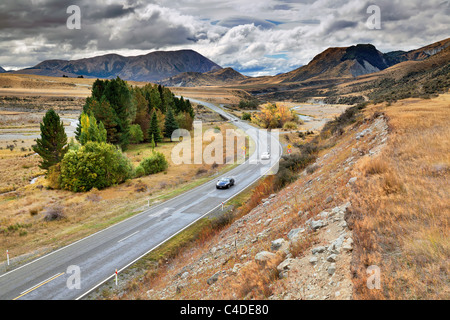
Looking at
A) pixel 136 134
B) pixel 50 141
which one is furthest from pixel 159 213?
pixel 136 134

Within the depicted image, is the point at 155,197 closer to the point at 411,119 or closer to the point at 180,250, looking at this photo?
the point at 180,250

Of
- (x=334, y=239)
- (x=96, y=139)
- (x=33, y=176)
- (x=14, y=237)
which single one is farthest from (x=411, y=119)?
(x=33, y=176)

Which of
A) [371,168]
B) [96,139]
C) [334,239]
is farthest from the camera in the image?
[96,139]

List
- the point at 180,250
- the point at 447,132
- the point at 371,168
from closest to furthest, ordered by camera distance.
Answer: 1. the point at 371,168
2. the point at 447,132
3. the point at 180,250

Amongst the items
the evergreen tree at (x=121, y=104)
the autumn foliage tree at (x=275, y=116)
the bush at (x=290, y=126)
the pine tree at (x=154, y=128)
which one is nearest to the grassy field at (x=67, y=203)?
the evergreen tree at (x=121, y=104)

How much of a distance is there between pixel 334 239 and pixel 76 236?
21726 mm

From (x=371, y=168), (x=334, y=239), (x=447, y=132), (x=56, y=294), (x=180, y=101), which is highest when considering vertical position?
(x=180, y=101)

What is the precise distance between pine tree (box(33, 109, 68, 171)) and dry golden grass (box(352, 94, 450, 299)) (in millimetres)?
47059

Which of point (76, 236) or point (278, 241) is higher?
point (278, 241)

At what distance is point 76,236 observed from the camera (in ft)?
70.9

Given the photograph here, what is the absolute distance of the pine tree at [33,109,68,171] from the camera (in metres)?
42.2

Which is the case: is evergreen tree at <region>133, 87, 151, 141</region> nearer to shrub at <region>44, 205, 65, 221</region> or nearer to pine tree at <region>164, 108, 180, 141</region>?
pine tree at <region>164, 108, 180, 141</region>

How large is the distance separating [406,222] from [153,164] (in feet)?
142

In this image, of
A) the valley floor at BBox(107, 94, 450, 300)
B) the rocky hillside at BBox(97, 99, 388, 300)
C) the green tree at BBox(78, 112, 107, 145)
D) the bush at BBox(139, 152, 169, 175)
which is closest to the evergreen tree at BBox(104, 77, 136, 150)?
the green tree at BBox(78, 112, 107, 145)
